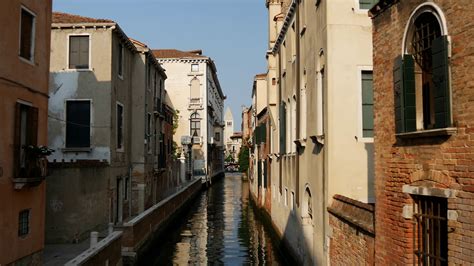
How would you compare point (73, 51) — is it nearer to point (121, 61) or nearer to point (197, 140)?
point (121, 61)

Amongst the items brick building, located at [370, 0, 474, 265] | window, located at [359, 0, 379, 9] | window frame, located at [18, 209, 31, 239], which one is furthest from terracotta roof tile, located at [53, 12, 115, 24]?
brick building, located at [370, 0, 474, 265]

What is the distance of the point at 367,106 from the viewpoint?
33.3 ft

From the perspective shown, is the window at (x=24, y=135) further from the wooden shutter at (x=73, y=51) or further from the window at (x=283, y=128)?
the window at (x=283, y=128)

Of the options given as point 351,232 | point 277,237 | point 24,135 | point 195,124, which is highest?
point 195,124

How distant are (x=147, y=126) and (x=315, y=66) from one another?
13313 mm

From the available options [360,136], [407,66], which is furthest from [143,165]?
[407,66]

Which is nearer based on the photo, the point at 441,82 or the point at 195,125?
the point at 441,82

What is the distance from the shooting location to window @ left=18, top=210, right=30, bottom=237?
1030 cm

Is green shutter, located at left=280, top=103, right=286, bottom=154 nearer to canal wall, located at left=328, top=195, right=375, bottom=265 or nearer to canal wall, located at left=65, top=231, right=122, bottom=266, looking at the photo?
canal wall, located at left=65, top=231, right=122, bottom=266

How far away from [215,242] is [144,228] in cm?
360

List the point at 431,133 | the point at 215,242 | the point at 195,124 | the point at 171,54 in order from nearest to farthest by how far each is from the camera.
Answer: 1. the point at 431,133
2. the point at 215,242
3. the point at 195,124
4. the point at 171,54

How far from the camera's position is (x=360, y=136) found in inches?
393

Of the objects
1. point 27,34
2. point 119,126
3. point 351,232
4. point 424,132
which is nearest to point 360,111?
point 351,232

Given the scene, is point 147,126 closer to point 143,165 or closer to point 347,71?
point 143,165
